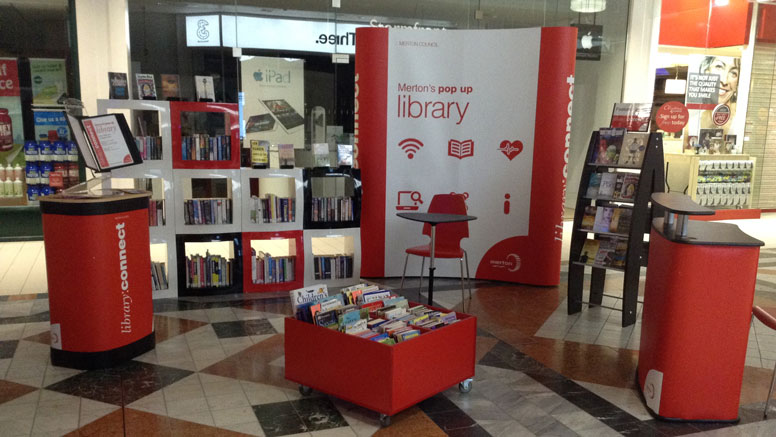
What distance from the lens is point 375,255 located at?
6418 mm

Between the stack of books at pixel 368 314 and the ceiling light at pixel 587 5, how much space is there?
7708 millimetres

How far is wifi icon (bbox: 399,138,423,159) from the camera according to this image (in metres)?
6.29

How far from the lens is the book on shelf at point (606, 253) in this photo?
5.07m

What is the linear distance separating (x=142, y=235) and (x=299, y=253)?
6.36 feet

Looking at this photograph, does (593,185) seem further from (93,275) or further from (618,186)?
(93,275)

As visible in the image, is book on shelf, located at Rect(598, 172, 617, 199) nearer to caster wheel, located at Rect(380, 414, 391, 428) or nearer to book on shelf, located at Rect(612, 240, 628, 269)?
book on shelf, located at Rect(612, 240, 628, 269)

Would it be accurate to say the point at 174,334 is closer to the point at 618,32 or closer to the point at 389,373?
the point at 389,373

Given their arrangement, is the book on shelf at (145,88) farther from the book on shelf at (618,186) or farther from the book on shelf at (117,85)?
the book on shelf at (618,186)

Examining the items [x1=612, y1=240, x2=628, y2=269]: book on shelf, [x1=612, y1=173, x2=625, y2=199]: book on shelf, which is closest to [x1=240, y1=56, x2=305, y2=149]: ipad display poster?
[x1=612, y1=173, x2=625, y2=199]: book on shelf

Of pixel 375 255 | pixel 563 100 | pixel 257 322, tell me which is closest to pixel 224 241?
pixel 257 322

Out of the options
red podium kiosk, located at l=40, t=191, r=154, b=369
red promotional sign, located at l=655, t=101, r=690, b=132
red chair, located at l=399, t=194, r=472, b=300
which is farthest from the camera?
red promotional sign, located at l=655, t=101, r=690, b=132

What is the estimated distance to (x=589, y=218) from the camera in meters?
5.17

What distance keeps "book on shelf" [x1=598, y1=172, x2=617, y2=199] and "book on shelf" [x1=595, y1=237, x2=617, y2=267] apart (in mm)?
404

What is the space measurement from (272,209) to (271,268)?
57 centimetres
